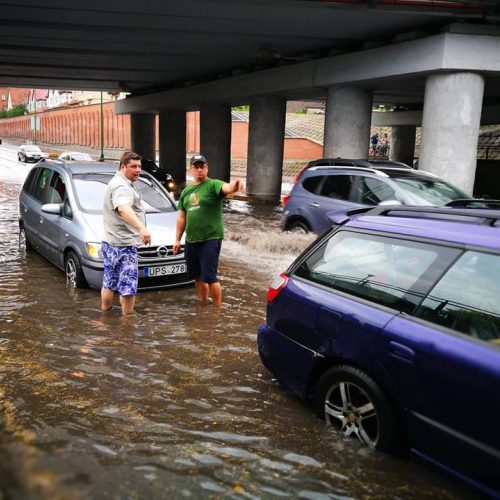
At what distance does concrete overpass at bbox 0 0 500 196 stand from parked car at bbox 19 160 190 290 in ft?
22.6

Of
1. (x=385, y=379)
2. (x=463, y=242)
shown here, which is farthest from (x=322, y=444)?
(x=463, y=242)

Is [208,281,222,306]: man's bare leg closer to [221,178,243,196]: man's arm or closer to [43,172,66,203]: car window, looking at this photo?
[221,178,243,196]: man's arm

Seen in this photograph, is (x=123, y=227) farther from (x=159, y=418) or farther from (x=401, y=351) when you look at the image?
(x=401, y=351)

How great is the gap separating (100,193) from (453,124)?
986 cm

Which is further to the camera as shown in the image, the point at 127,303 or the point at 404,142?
the point at 404,142

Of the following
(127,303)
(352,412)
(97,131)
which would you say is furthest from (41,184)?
(97,131)

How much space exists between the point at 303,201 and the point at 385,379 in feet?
25.4

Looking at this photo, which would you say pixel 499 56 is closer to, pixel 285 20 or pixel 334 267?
pixel 285 20

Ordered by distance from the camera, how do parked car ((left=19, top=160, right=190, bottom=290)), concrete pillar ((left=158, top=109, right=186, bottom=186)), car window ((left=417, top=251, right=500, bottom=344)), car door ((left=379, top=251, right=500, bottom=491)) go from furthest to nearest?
concrete pillar ((left=158, top=109, right=186, bottom=186))
parked car ((left=19, top=160, right=190, bottom=290))
car window ((left=417, top=251, right=500, bottom=344))
car door ((left=379, top=251, right=500, bottom=491))

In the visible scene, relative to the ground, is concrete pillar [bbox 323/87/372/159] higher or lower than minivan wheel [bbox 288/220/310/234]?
higher

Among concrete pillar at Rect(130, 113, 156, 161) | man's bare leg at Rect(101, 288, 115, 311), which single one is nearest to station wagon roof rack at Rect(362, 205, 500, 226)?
man's bare leg at Rect(101, 288, 115, 311)

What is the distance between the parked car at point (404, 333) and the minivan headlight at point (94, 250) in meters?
3.63

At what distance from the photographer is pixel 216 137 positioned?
28359mm

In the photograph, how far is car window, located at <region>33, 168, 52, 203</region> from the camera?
30.1 feet
